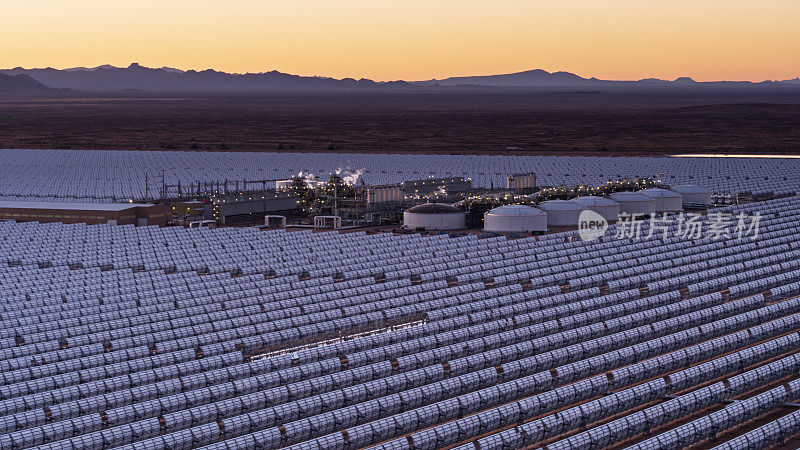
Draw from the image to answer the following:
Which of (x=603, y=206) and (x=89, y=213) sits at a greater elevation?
(x=603, y=206)

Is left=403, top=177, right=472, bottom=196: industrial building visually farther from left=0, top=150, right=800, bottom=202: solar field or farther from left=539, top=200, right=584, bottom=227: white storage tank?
left=539, top=200, right=584, bottom=227: white storage tank

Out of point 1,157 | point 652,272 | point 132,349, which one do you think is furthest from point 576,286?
point 1,157

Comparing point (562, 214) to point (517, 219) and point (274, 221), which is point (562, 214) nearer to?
point (517, 219)

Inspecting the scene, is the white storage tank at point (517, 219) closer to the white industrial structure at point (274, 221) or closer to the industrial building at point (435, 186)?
the industrial building at point (435, 186)

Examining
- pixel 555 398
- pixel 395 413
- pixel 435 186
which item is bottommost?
pixel 395 413

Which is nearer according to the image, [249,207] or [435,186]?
[249,207]

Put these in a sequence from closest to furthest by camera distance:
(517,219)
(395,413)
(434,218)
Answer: (395,413) → (517,219) → (434,218)

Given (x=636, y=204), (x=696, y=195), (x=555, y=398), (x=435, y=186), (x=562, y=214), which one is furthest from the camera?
(x=435, y=186)

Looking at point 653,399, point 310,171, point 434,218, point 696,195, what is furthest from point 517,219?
point 310,171
